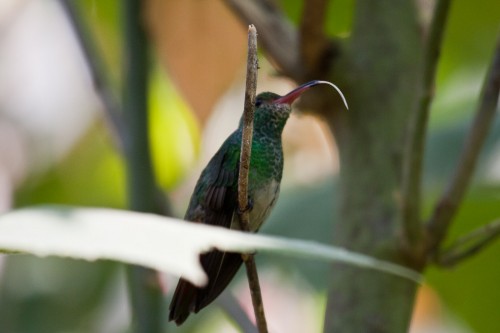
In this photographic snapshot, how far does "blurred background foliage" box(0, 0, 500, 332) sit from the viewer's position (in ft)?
6.63

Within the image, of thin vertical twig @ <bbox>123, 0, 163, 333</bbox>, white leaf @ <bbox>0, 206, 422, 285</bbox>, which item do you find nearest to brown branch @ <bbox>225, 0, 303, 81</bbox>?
thin vertical twig @ <bbox>123, 0, 163, 333</bbox>

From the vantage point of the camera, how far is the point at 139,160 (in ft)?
5.22

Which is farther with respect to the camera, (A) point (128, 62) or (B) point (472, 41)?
(B) point (472, 41)

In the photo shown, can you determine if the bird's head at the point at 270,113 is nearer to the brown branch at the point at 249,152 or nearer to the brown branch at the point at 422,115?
the brown branch at the point at 422,115

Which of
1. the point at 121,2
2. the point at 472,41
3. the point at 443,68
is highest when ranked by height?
the point at 121,2

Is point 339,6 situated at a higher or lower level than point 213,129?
higher

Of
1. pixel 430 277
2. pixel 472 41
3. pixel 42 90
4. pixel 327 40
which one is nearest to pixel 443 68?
pixel 472 41

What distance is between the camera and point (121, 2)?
1.80m

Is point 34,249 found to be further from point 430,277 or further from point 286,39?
point 430,277

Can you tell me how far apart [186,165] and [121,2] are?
929 millimetres

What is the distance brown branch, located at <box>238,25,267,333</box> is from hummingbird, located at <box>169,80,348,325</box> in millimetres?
207

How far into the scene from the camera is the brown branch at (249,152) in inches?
35.5

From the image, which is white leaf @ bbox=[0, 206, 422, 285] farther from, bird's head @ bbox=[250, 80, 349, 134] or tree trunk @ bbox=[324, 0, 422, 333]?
bird's head @ bbox=[250, 80, 349, 134]

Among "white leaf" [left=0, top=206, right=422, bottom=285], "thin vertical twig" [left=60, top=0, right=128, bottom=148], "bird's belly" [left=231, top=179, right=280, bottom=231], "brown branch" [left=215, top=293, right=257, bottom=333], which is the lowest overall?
"brown branch" [left=215, top=293, right=257, bottom=333]
